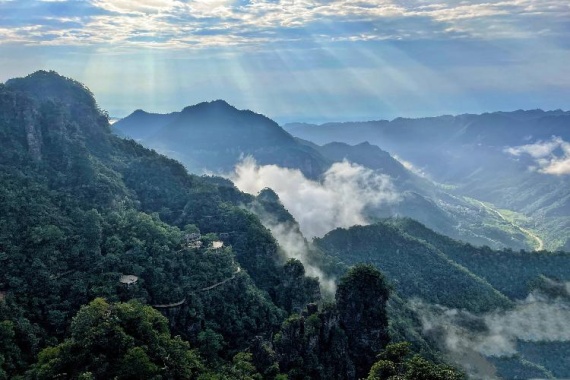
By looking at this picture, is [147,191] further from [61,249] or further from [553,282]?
[553,282]

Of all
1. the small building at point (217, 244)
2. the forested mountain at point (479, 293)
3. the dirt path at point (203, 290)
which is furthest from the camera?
the forested mountain at point (479, 293)

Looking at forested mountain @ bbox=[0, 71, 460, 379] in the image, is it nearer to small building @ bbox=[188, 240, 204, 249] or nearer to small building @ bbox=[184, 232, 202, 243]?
small building @ bbox=[184, 232, 202, 243]

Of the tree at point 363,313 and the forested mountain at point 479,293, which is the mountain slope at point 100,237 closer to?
the tree at point 363,313


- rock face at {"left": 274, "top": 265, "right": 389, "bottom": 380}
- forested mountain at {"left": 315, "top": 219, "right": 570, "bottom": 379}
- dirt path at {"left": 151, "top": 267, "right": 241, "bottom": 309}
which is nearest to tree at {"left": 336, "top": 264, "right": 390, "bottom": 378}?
rock face at {"left": 274, "top": 265, "right": 389, "bottom": 380}

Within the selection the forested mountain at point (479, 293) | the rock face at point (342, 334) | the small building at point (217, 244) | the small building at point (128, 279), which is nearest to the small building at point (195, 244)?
the small building at point (217, 244)

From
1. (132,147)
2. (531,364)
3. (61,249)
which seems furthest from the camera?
(132,147)

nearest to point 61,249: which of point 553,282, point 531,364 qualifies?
point 531,364
